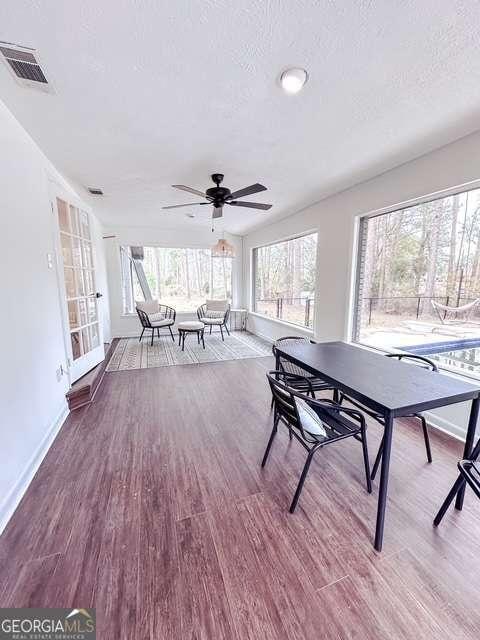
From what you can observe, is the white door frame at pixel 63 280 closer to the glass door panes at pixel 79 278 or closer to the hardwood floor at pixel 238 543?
the glass door panes at pixel 79 278

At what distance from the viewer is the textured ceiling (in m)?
1.18

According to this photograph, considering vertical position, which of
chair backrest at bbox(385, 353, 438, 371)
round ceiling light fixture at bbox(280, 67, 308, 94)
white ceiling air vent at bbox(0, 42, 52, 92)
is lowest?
chair backrest at bbox(385, 353, 438, 371)

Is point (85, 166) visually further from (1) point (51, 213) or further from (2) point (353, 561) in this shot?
(2) point (353, 561)

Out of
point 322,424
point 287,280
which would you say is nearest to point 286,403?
point 322,424

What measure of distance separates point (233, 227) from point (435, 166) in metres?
4.07

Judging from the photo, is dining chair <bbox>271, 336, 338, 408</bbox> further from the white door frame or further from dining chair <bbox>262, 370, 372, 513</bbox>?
the white door frame

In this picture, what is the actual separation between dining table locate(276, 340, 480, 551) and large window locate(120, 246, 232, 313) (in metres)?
5.00

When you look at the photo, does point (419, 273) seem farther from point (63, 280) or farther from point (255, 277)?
point (255, 277)

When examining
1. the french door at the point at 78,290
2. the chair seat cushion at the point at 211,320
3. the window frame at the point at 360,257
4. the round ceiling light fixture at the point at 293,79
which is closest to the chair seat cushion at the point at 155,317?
the chair seat cushion at the point at 211,320

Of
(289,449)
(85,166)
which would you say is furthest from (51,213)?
(289,449)

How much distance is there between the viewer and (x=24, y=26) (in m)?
1.23

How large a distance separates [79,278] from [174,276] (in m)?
3.33

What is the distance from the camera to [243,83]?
5.21 ft

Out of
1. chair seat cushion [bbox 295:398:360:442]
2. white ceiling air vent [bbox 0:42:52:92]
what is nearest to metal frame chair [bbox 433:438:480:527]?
chair seat cushion [bbox 295:398:360:442]
